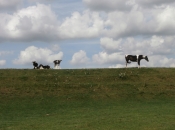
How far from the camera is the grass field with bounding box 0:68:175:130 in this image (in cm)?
2062

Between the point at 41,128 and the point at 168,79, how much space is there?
21968 millimetres

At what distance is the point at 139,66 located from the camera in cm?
4128

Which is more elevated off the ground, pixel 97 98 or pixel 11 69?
pixel 11 69

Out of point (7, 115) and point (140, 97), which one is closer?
point (7, 115)

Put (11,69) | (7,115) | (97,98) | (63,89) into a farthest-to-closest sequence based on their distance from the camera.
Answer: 1. (11,69)
2. (63,89)
3. (97,98)
4. (7,115)

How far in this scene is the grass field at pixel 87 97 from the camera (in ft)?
67.7

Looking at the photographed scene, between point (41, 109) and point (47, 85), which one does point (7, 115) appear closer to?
point (41, 109)

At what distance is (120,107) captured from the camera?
2708cm

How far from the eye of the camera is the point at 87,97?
1208 inches

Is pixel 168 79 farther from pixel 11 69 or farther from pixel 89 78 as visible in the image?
pixel 11 69

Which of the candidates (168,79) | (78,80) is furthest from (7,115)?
(168,79)

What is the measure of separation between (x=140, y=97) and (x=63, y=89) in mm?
7592

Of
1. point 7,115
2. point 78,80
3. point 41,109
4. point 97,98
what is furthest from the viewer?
point 78,80

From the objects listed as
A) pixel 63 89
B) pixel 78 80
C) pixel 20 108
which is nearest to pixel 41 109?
pixel 20 108
